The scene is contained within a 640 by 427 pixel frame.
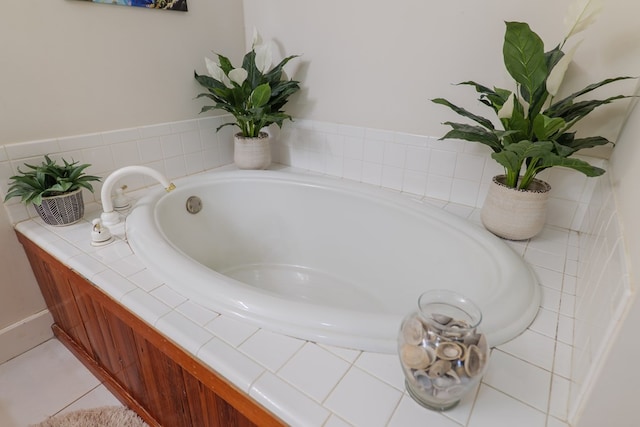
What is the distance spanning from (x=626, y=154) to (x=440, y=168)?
1.98ft

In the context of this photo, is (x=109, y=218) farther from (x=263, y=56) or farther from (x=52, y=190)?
(x=263, y=56)

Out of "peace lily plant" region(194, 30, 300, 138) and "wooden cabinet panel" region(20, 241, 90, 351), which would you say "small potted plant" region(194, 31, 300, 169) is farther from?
"wooden cabinet panel" region(20, 241, 90, 351)

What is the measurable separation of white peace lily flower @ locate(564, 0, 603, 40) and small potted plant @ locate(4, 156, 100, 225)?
58.7 inches

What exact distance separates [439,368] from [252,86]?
1411 mm

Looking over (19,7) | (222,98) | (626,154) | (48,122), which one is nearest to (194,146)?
(222,98)

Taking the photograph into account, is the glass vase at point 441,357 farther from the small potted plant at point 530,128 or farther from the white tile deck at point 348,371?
the small potted plant at point 530,128

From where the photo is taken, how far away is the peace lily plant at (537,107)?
0.86 meters

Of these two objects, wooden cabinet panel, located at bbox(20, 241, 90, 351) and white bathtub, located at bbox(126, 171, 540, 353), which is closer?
white bathtub, located at bbox(126, 171, 540, 353)

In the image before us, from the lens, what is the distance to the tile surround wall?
2.25 feet

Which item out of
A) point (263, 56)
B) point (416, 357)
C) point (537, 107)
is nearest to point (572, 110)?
point (537, 107)

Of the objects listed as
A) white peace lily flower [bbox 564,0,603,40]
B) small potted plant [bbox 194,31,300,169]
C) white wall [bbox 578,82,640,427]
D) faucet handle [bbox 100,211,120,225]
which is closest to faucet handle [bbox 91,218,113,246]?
faucet handle [bbox 100,211,120,225]

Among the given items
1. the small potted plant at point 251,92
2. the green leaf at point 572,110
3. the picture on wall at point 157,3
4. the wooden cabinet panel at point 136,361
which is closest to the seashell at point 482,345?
the wooden cabinet panel at point 136,361

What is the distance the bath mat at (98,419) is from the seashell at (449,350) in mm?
A: 994

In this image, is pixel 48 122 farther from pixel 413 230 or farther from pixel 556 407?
pixel 556 407
